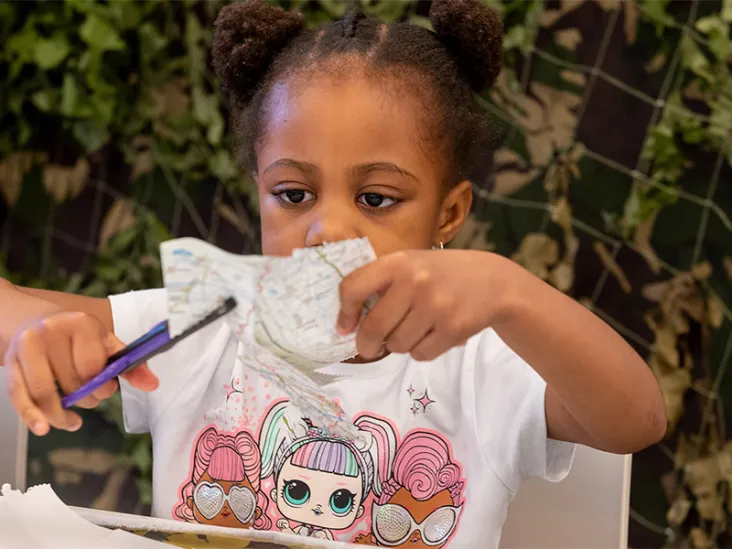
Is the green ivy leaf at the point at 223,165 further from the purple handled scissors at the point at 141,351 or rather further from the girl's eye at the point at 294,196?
the purple handled scissors at the point at 141,351

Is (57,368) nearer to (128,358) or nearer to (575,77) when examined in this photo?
(128,358)

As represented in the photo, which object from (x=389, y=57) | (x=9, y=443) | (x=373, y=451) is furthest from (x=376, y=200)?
(x=9, y=443)

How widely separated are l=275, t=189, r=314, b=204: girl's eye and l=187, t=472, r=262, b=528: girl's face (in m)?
0.30

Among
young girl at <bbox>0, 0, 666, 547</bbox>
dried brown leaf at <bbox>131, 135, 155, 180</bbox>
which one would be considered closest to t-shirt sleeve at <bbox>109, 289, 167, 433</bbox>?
young girl at <bbox>0, 0, 666, 547</bbox>

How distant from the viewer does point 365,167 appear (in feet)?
Result: 2.14

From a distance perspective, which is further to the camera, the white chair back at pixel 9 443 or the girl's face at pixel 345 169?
the white chair back at pixel 9 443

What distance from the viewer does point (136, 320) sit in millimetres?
811

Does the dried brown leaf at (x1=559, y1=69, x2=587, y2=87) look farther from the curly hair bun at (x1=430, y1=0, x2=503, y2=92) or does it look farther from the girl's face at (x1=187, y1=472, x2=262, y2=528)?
the girl's face at (x1=187, y1=472, x2=262, y2=528)

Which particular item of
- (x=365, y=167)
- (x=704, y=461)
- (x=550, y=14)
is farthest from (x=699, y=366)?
(x=365, y=167)

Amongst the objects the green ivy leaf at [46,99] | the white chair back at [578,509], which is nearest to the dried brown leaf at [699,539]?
the white chair back at [578,509]

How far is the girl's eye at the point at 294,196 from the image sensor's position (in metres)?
0.68

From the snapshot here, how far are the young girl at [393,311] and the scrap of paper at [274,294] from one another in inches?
0.6

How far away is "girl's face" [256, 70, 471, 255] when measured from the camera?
650 millimetres

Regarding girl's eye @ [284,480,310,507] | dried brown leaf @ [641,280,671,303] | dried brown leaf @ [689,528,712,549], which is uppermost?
dried brown leaf @ [641,280,671,303]
